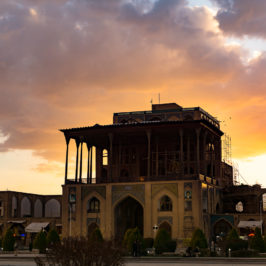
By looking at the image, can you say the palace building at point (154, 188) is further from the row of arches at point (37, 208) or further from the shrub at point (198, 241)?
the shrub at point (198, 241)

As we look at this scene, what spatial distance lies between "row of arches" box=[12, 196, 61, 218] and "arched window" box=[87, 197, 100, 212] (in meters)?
20.0

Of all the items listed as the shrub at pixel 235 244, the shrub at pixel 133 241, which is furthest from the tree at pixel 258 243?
the shrub at pixel 133 241

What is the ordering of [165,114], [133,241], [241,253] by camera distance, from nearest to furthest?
1. [241,253]
2. [133,241]
3. [165,114]

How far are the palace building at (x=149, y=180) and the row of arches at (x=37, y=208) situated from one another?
14878 millimetres

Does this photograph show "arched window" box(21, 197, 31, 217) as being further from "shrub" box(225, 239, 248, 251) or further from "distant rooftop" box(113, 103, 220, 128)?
"shrub" box(225, 239, 248, 251)

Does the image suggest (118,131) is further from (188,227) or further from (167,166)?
(188,227)

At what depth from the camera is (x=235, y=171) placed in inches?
3120

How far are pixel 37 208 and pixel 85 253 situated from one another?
6634 cm

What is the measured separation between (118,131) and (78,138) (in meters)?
5.81

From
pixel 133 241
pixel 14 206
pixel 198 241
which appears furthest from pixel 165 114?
pixel 14 206

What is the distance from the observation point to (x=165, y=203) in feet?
189

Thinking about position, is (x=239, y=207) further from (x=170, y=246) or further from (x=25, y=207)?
(x=25, y=207)

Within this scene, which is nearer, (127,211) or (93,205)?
(93,205)

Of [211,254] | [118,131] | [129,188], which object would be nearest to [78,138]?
[118,131]
